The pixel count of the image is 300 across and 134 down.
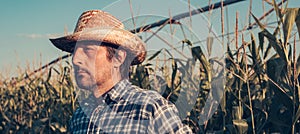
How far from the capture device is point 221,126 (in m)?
2.50

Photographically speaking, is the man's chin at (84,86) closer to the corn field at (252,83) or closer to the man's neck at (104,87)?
the man's neck at (104,87)

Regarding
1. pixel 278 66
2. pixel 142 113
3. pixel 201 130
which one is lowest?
pixel 201 130

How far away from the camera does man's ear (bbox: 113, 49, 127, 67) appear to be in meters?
1.96

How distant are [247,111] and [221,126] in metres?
0.20

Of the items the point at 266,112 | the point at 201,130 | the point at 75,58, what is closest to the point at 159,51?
the point at 201,130

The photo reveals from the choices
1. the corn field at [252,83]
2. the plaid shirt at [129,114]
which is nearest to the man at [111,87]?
the plaid shirt at [129,114]

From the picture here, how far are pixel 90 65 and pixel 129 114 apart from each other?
0.26m

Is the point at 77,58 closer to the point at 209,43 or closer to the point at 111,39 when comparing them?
the point at 111,39

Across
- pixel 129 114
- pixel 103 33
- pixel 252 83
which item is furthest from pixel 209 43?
pixel 129 114

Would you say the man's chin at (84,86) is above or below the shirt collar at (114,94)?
above

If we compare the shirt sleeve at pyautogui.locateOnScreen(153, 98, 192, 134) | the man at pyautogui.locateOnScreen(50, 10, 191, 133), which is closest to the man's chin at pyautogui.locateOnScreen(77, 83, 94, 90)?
the man at pyautogui.locateOnScreen(50, 10, 191, 133)

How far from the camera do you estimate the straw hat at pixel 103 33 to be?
1954 millimetres

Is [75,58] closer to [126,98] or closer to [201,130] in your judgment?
[126,98]

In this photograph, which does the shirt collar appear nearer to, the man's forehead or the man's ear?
the man's ear
